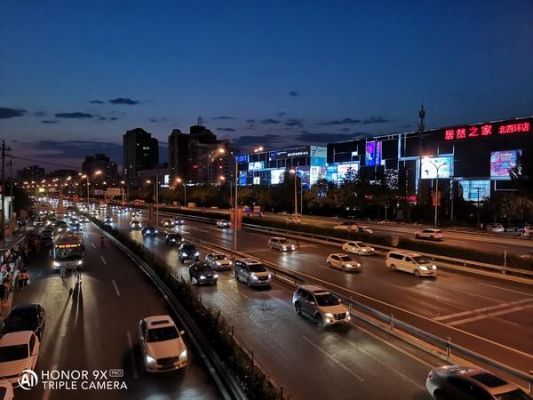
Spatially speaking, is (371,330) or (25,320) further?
(371,330)

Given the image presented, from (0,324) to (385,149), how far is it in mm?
102785

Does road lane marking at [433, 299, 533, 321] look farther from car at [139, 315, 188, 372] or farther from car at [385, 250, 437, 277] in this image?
car at [139, 315, 188, 372]

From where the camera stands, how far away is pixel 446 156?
319ft

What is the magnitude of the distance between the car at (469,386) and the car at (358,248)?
2861cm

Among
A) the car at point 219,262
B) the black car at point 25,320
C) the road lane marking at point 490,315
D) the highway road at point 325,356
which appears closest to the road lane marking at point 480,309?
the road lane marking at point 490,315

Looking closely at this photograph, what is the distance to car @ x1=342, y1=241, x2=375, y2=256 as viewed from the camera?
135 feet

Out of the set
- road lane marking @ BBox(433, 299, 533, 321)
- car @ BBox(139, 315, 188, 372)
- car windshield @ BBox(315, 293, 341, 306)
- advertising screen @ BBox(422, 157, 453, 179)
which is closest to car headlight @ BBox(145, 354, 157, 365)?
car @ BBox(139, 315, 188, 372)

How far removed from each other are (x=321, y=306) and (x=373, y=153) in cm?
10101

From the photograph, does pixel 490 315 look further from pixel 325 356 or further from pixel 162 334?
pixel 162 334

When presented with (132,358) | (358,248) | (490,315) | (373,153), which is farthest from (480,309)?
(373,153)

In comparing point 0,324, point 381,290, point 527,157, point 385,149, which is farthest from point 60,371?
point 385,149

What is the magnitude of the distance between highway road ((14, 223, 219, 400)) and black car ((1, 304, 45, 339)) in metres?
0.78

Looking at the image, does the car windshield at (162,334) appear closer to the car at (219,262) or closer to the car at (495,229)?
the car at (219,262)

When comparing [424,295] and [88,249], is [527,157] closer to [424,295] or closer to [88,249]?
[424,295]
